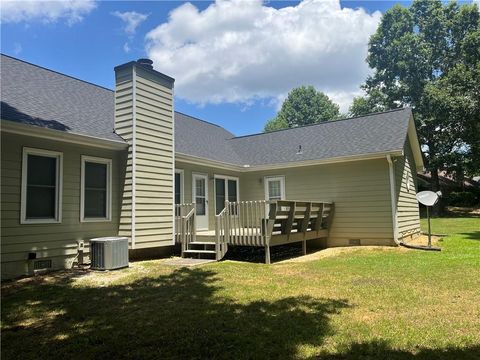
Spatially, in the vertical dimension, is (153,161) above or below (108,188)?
above

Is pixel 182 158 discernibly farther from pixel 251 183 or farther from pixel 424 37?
pixel 424 37

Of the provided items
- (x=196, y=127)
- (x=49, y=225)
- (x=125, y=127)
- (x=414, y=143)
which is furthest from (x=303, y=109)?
(x=49, y=225)

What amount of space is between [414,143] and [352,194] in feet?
15.0

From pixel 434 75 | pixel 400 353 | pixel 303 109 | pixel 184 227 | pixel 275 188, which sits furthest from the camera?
pixel 303 109

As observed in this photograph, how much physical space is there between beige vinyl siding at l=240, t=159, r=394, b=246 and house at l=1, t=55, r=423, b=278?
3 centimetres

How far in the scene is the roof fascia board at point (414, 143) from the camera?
43.5ft

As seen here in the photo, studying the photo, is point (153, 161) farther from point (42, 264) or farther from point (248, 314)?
point (248, 314)

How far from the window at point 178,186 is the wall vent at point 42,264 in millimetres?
4156

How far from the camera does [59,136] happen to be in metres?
7.64

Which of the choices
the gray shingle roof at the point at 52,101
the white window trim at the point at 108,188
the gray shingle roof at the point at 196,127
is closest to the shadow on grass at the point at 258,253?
the gray shingle roof at the point at 196,127

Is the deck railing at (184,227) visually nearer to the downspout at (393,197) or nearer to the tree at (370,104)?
the downspout at (393,197)

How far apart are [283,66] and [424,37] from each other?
1455 cm

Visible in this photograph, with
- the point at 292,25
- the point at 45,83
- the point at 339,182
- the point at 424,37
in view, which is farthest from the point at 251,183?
the point at 424,37

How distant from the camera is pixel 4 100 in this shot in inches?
301
